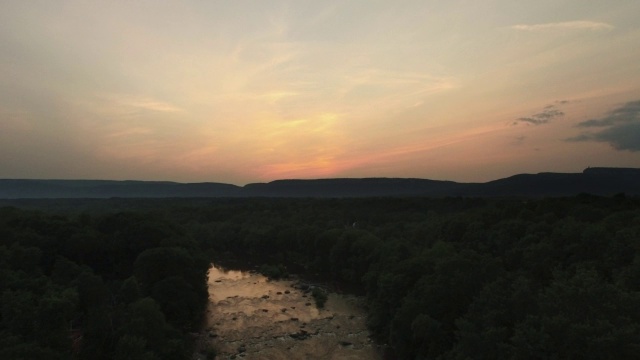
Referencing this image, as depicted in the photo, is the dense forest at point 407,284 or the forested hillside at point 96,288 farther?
the forested hillside at point 96,288

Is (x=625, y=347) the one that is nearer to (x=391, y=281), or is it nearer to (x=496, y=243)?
(x=391, y=281)

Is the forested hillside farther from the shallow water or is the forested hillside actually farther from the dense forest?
the shallow water

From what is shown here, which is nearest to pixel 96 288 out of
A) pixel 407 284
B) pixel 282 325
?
pixel 282 325

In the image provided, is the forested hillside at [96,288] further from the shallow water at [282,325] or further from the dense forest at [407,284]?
the shallow water at [282,325]

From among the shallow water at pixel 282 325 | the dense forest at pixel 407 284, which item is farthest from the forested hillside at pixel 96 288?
the shallow water at pixel 282 325

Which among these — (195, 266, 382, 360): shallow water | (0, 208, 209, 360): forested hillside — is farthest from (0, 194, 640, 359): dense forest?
(195, 266, 382, 360): shallow water

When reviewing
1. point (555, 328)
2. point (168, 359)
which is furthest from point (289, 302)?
point (555, 328)

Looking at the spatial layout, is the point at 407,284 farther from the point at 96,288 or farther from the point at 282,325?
the point at 96,288
